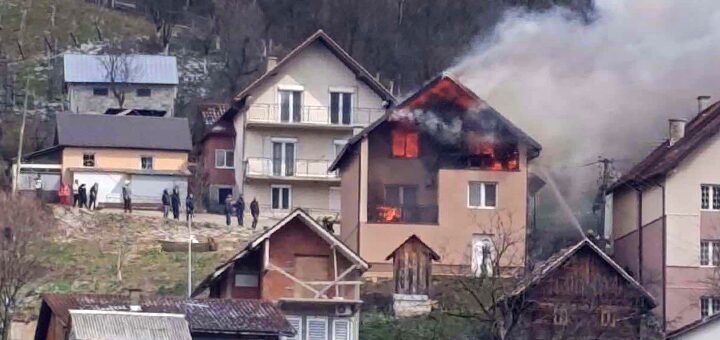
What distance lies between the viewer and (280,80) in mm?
102562

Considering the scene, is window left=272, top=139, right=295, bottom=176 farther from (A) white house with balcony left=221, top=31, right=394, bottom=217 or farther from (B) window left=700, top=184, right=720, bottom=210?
(B) window left=700, top=184, right=720, bottom=210

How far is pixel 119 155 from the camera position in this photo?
107250 mm

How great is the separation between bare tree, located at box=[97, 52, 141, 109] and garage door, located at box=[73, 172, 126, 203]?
88.4 ft

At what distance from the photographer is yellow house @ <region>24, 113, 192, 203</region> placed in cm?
10525

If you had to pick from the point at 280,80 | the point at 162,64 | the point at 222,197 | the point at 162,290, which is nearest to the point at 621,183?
the point at 162,290

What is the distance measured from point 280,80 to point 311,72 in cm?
155

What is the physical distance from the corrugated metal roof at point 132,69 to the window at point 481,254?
53.0m

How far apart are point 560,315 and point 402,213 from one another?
50.0 feet

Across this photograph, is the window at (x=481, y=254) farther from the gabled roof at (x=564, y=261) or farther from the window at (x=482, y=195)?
the gabled roof at (x=564, y=261)

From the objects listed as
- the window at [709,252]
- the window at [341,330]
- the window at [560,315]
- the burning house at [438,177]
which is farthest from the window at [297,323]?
the window at [709,252]

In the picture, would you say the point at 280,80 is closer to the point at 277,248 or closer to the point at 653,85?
the point at 653,85

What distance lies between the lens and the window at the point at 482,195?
279 feet

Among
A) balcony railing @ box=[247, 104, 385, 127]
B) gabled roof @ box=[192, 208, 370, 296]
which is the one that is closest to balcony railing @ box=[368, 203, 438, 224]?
gabled roof @ box=[192, 208, 370, 296]

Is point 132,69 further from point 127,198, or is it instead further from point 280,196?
point 127,198
